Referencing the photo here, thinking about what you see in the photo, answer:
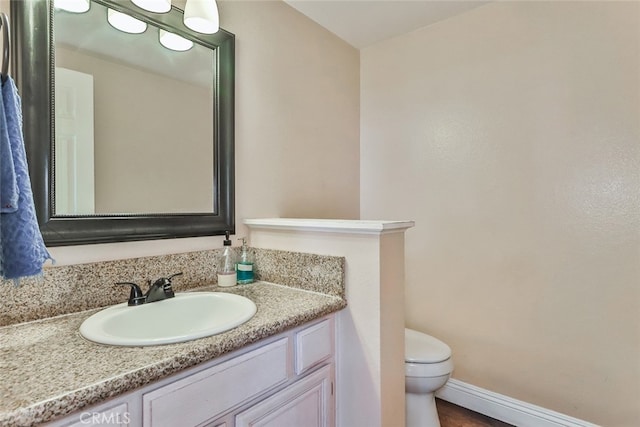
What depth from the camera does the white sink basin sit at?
84cm

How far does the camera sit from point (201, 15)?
1.21 m

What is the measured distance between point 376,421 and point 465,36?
6.48ft

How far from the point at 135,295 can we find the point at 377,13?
186 cm

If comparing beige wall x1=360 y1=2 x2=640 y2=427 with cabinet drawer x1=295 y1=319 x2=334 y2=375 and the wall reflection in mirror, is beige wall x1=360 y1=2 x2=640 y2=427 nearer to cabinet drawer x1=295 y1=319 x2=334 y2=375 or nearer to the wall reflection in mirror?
Answer: cabinet drawer x1=295 y1=319 x2=334 y2=375

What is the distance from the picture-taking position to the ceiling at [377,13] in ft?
5.75

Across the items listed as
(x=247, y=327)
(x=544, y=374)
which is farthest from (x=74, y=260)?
(x=544, y=374)

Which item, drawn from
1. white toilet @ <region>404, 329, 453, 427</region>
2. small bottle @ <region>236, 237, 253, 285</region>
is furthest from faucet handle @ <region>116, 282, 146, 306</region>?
white toilet @ <region>404, 329, 453, 427</region>

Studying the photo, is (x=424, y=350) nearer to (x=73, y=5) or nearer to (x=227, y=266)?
(x=227, y=266)

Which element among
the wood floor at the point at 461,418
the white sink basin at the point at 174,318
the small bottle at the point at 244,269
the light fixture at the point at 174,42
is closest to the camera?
the white sink basin at the point at 174,318

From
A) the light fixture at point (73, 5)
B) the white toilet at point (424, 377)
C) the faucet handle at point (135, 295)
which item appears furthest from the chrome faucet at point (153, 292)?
the white toilet at point (424, 377)

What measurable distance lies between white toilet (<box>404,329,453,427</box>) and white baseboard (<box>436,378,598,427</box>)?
388 millimetres

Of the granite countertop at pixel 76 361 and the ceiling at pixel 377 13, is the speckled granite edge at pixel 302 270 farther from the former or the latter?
the ceiling at pixel 377 13

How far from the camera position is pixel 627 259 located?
142cm

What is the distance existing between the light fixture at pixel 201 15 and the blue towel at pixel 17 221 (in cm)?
71
